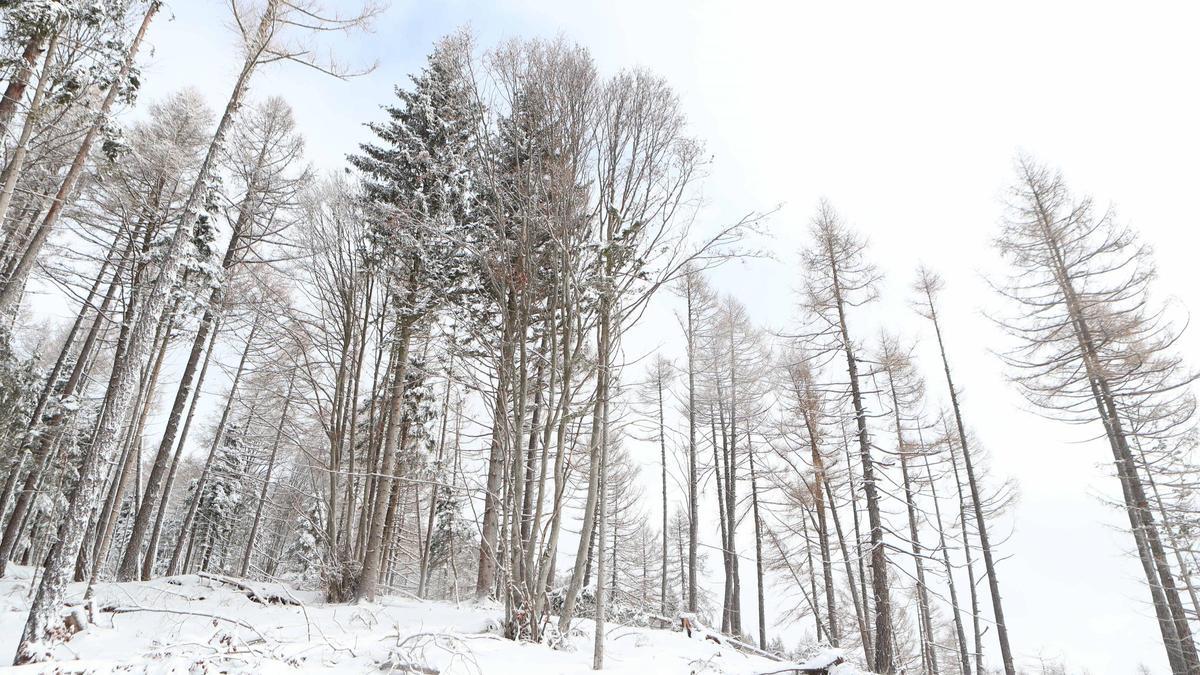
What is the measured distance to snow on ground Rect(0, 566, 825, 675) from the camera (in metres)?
3.56

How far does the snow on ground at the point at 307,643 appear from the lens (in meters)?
3.56

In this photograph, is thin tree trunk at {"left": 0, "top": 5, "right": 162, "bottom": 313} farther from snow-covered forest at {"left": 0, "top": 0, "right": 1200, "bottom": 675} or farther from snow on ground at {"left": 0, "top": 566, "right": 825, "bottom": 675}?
snow on ground at {"left": 0, "top": 566, "right": 825, "bottom": 675}

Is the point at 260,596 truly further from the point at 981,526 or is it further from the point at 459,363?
the point at 981,526

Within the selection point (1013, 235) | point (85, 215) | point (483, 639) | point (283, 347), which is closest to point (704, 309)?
point (1013, 235)

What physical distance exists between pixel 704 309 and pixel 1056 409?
8.82 meters

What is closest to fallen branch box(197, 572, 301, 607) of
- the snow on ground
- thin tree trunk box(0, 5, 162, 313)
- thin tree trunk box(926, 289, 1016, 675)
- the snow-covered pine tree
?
the snow on ground

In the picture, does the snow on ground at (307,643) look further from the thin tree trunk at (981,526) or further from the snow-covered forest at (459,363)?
the thin tree trunk at (981,526)

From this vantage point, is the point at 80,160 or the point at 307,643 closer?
the point at 307,643

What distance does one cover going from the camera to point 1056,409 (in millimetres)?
11203

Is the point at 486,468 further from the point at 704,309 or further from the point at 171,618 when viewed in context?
the point at 704,309

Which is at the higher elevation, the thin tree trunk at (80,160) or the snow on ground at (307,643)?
the thin tree trunk at (80,160)

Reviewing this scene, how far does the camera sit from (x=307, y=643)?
13.3 ft

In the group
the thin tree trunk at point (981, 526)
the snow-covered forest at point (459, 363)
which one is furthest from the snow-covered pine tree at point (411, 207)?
the thin tree trunk at point (981, 526)

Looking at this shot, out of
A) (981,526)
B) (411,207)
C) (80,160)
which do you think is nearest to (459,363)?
(411,207)
